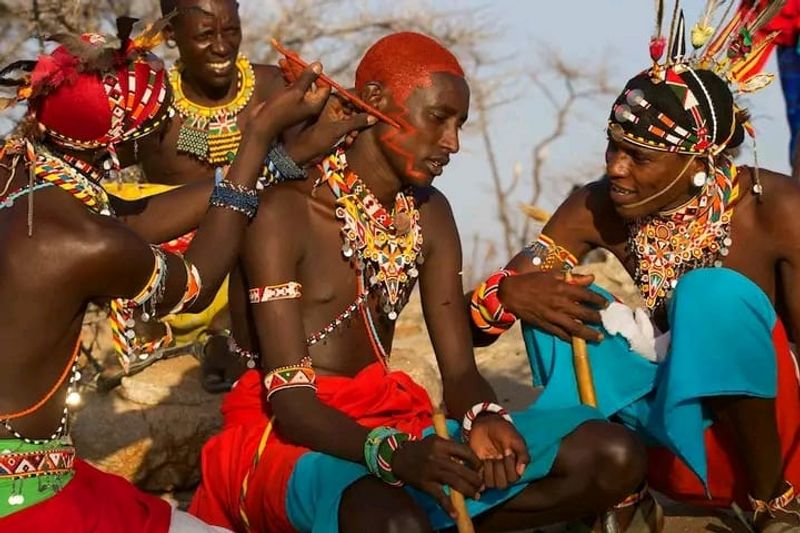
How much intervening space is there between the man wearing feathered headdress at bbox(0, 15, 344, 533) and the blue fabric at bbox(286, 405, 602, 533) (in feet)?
1.14

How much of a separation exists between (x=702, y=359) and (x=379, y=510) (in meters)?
1.23

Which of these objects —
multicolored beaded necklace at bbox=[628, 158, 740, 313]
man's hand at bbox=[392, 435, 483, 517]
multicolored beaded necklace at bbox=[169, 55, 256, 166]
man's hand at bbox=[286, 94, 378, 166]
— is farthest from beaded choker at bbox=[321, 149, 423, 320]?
multicolored beaded necklace at bbox=[169, 55, 256, 166]

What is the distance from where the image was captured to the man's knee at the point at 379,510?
3.48 metres

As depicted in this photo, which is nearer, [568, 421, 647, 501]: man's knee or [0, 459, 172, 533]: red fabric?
[0, 459, 172, 533]: red fabric

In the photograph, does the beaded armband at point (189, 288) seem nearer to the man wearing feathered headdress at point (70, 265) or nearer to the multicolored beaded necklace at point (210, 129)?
the man wearing feathered headdress at point (70, 265)

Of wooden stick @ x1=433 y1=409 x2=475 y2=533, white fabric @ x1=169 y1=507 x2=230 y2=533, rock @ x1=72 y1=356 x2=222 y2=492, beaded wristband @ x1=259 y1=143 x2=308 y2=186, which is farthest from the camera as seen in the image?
rock @ x1=72 y1=356 x2=222 y2=492

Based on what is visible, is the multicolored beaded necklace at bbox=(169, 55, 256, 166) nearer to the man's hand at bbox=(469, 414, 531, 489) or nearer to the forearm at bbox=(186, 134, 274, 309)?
the forearm at bbox=(186, 134, 274, 309)

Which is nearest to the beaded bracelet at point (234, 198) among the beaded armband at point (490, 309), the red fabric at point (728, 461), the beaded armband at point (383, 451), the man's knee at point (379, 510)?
the beaded armband at point (383, 451)

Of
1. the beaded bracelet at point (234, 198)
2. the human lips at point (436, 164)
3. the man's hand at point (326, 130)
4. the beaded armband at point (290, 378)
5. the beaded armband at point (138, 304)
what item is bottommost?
the beaded armband at point (290, 378)

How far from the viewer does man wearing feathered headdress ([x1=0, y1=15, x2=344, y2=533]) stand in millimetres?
3152

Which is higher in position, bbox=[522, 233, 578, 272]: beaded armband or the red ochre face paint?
the red ochre face paint

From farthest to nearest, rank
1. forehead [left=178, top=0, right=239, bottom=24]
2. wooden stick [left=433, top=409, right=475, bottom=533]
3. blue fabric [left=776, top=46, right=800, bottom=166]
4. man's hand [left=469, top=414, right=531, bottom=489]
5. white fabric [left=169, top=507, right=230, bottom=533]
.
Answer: forehead [left=178, top=0, right=239, bottom=24]
blue fabric [left=776, top=46, right=800, bottom=166]
man's hand [left=469, top=414, right=531, bottom=489]
wooden stick [left=433, top=409, right=475, bottom=533]
white fabric [left=169, top=507, right=230, bottom=533]

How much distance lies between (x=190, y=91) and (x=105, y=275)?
11.5ft

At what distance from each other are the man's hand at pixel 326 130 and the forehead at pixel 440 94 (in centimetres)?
17
